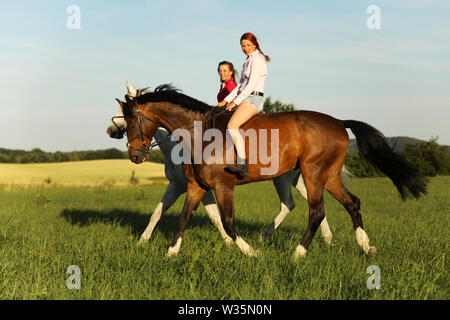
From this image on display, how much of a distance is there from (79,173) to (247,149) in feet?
80.4

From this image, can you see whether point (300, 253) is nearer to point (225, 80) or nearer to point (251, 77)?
point (251, 77)

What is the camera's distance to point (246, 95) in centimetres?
513

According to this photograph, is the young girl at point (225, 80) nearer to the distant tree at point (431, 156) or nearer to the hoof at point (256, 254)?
the hoof at point (256, 254)

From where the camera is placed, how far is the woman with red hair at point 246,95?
16.8 feet

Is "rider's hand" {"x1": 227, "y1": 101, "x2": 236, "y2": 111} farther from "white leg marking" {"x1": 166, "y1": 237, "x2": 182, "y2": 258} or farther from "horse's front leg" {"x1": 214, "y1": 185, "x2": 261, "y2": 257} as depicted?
"white leg marking" {"x1": 166, "y1": 237, "x2": 182, "y2": 258}

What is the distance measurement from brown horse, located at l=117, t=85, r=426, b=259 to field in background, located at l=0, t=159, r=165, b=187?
1779cm

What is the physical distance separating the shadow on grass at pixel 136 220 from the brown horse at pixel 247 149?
2.01m

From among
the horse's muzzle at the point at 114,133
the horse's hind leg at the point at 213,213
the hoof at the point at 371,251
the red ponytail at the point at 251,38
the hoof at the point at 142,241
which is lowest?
the hoof at the point at 371,251

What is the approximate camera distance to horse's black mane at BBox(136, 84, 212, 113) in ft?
17.4

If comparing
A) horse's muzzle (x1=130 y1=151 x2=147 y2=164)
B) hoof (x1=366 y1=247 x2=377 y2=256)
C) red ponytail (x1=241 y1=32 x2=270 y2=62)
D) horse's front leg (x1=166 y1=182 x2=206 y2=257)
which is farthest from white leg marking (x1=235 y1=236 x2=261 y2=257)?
red ponytail (x1=241 y1=32 x2=270 y2=62)
